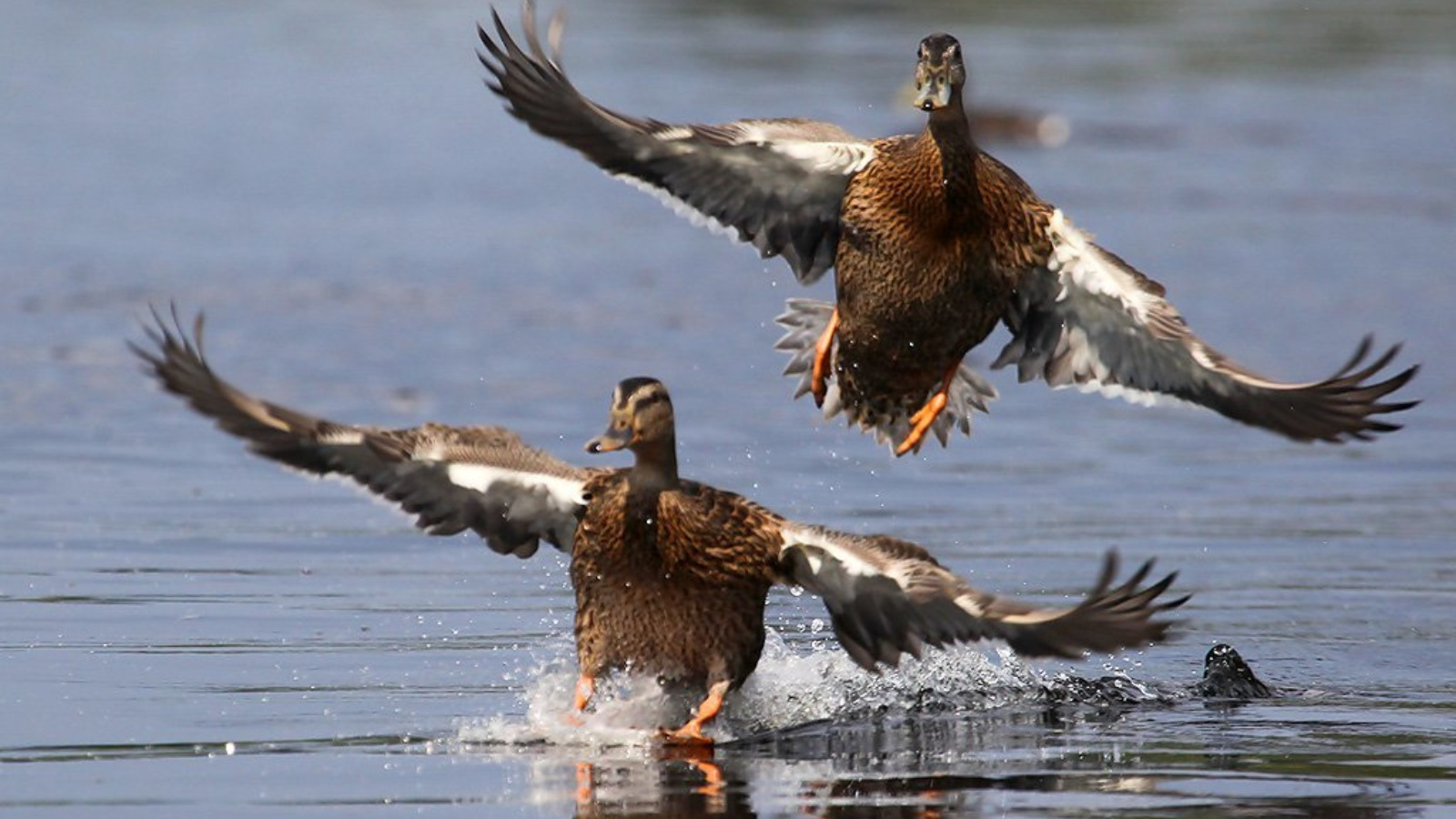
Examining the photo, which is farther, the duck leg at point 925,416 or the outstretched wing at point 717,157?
the duck leg at point 925,416

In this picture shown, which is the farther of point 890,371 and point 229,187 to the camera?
point 229,187

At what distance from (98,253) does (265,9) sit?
16984 millimetres

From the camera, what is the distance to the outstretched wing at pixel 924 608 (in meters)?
7.21

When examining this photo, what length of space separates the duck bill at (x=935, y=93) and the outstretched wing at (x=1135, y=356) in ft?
2.57

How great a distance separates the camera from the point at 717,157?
359 inches

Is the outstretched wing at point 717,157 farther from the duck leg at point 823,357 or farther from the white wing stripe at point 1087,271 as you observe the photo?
the white wing stripe at point 1087,271

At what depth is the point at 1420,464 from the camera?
12914 mm

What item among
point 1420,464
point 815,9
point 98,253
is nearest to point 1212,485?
point 1420,464

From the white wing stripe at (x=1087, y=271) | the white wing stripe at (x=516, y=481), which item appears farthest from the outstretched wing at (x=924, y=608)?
the white wing stripe at (x=1087, y=271)

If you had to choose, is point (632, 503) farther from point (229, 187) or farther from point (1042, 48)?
point (1042, 48)

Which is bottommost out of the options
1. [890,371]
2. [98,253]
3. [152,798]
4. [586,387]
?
[152,798]

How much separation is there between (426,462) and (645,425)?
29.5 inches

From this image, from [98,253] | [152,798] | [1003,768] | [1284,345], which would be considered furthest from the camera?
[98,253]

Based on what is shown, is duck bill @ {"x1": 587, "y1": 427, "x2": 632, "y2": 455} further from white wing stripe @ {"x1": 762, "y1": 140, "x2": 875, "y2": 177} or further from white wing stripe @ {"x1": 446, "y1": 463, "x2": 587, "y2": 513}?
white wing stripe @ {"x1": 762, "y1": 140, "x2": 875, "y2": 177}
